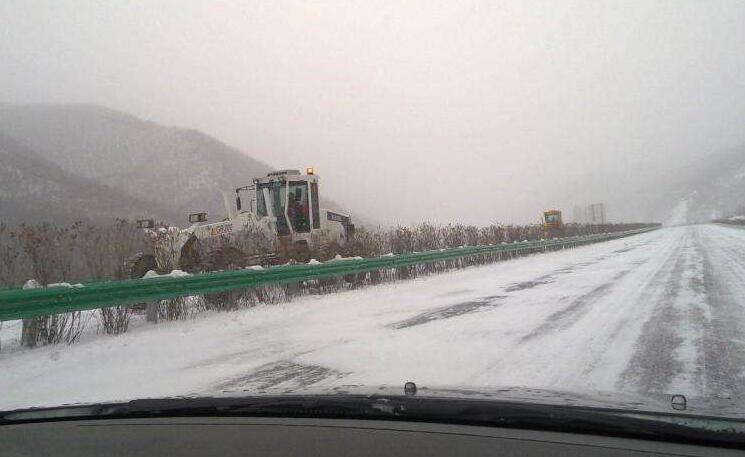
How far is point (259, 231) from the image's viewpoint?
15.0 metres

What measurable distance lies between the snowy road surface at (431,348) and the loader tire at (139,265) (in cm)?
210

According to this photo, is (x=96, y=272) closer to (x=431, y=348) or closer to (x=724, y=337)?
(x=431, y=348)

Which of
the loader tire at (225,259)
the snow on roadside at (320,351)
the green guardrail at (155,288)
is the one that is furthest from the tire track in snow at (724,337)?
the loader tire at (225,259)

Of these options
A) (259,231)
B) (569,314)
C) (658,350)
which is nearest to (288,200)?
(259,231)

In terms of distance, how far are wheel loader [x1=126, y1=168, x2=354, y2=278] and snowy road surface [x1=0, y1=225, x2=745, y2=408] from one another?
7.63 ft

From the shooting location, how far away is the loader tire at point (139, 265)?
447 inches

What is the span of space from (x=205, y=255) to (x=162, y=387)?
7.44 m

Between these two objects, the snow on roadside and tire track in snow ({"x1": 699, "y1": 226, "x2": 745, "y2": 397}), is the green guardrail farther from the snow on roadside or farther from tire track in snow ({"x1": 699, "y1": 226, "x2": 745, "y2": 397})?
tire track in snow ({"x1": 699, "y1": 226, "x2": 745, "y2": 397})

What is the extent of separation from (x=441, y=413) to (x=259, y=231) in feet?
42.2

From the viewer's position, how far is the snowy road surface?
17.5 feet

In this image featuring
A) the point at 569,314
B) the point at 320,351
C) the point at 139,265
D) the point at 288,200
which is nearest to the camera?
the point at 320,351

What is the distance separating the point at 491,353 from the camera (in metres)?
6.33

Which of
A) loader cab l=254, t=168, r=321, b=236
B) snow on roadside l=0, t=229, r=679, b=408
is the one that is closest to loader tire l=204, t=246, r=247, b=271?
snow on roadside l=0, t=229, r=679, b=408

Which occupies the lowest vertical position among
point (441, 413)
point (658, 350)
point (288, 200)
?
A: point (658, 350)
